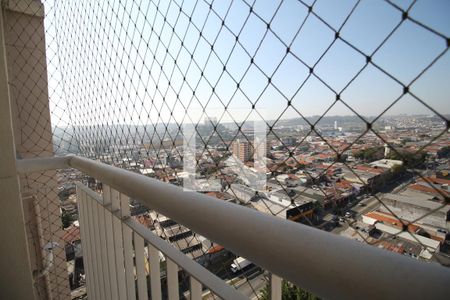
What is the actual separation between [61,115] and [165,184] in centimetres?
253

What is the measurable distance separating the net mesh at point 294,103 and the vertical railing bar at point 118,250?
113 mm

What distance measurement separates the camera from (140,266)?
738 mm

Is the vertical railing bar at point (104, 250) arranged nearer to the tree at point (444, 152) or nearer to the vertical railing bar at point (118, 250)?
the vertical railing bar at point (118, 250)

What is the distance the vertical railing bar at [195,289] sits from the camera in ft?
1.62

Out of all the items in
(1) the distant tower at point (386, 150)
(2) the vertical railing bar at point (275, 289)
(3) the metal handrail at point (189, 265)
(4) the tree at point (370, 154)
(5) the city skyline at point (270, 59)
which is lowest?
(3) the metal handrail at point (189, 265)

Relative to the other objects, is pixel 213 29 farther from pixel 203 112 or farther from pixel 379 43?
pixel 379 43

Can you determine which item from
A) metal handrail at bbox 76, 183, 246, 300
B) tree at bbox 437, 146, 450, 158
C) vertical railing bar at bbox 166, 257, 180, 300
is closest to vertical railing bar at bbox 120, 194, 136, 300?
metal handrail at bbox 76, 183, 246, 300

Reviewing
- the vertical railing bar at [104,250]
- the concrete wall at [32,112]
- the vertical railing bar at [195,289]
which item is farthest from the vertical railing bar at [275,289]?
the concrete wall at [32,112]

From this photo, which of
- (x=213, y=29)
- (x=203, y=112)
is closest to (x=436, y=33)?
(x=213, y=29)

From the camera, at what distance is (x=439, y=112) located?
1.57ft

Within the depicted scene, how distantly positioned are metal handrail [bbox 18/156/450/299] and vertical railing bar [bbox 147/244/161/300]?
0.23 meters

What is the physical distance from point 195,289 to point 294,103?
0.54 meters

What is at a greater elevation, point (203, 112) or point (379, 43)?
point (379, 43)

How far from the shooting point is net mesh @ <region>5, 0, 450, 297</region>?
52 cm
